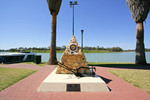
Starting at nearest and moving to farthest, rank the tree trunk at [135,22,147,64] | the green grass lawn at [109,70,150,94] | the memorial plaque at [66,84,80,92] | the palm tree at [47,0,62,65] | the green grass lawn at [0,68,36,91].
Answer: the memorial plaque at [66,84,80,92], the green grass lawn at [109,70,150,94], the green grass lawn at [0,68,36,91], the palm tree at [47,0,62,65], the tree trunk at [135,22,147,64]

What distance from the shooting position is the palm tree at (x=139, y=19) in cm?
1417

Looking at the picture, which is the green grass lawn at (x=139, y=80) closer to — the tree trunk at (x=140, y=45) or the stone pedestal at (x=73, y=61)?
the stone pedestal at (x=73, y=61)

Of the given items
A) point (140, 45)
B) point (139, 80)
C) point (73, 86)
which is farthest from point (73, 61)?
point (140, 45)

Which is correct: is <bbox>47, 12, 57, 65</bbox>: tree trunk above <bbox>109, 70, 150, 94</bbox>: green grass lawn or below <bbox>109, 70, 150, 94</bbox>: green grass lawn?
above

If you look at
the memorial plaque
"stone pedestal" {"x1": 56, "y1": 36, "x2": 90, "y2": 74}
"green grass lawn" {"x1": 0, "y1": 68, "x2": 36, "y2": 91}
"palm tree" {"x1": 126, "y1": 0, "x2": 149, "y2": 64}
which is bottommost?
"green grass lawn" {"x1": 0, "y1": 68, "x2": 36, "y2": 91}

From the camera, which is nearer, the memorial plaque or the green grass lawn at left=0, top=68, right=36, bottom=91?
the memorial plaque

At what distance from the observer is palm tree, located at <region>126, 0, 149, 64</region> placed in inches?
558

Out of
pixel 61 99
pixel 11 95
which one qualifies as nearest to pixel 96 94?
pixel 61 99

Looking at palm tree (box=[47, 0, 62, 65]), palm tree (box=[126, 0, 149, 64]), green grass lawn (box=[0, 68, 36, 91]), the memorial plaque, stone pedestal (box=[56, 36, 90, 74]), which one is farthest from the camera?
palm tree (box=[126, 0, 149, 64])

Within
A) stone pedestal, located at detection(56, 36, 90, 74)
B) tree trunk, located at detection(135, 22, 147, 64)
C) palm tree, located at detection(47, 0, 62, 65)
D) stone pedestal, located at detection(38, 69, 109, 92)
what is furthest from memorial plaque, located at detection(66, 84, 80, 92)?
tree trunk, located at detection(135, 22, 147, 64)

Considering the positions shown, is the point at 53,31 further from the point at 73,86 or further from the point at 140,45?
the point at 140,45

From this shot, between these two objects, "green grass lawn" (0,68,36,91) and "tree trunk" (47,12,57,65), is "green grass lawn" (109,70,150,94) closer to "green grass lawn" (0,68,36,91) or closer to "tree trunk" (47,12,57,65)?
"green grass lawn" (0,68,36,91)

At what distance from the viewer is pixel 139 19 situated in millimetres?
14547

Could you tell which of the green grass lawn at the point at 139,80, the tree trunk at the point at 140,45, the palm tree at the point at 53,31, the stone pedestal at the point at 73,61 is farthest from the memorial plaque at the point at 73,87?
the tree trunk at the point at 140,45
